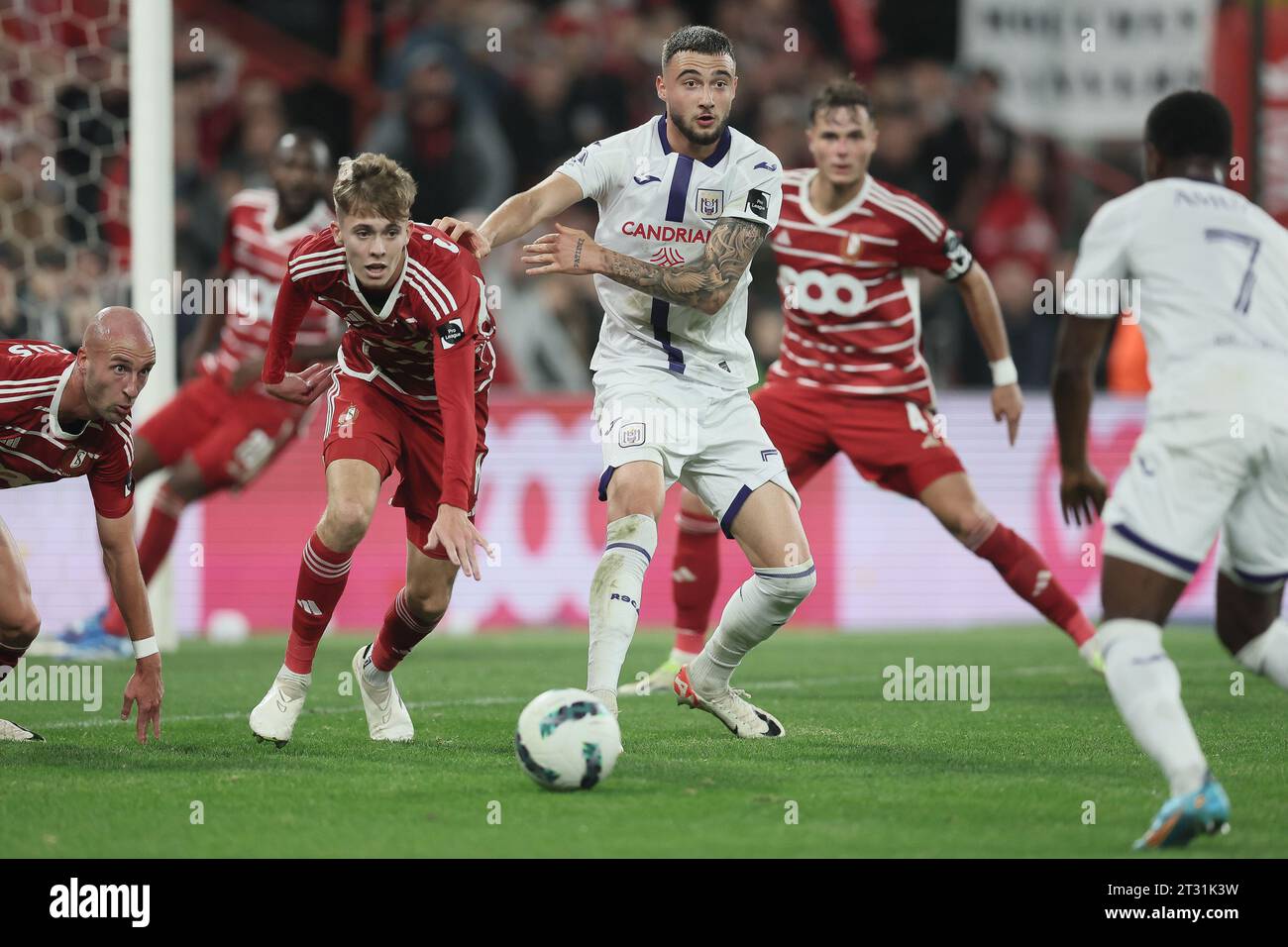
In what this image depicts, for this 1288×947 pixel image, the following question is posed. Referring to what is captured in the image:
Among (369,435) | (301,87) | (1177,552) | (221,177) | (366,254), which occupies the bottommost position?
(1177,552)

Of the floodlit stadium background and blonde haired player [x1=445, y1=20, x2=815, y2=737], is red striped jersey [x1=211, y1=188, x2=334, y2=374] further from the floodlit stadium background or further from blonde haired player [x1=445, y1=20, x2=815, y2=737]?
blonde haired player [x1=445, y1=20, x2=815, y2=737]

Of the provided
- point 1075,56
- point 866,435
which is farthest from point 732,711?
point 1075,56

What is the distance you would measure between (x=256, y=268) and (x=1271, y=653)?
6881 millimetres

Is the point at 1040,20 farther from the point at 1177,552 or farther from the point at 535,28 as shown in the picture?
the point at 1177,552

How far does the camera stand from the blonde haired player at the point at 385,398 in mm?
5742

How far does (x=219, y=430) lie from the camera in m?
10.0

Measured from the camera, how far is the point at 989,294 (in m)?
8.20

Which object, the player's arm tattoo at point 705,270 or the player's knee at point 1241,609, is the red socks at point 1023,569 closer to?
the player's arm tattoo at point 705,270

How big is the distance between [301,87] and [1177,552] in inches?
484

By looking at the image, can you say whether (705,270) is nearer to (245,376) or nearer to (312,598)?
(312,598)

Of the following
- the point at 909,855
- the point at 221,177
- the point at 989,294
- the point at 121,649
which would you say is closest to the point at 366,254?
the point at 909,855

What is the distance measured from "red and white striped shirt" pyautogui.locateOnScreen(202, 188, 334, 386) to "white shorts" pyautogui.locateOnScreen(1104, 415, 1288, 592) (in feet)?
21.2
